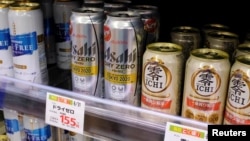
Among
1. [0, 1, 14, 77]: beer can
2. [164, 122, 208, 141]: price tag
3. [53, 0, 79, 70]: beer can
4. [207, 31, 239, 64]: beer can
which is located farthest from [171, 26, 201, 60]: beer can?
[0, 1, 14, 77]: beer can

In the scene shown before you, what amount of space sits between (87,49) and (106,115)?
0.66ft

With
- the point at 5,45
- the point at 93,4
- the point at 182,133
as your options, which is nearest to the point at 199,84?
the point at 182,133

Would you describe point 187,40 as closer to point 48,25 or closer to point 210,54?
point 210,54

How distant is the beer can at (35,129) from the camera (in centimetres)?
106

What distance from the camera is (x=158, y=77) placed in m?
0.77

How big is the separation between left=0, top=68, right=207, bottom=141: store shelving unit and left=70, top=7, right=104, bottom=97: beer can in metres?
0.06

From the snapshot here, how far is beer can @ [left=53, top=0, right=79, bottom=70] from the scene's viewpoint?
107cm

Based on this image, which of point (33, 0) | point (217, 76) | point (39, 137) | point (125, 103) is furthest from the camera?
point (33, 0)

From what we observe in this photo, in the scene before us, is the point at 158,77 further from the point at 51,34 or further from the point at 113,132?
the point at 51,34

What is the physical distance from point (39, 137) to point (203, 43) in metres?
0.66

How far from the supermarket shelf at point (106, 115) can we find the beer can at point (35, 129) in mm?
132

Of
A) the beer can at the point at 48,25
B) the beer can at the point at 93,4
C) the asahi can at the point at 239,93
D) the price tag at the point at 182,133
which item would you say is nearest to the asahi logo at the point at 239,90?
the asahi can at the point at 239,93

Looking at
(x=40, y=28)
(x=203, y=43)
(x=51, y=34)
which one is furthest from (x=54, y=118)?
(x=203, y=43)

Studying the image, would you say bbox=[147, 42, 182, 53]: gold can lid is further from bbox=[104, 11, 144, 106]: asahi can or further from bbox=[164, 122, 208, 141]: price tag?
bbox=[164, 122, 208, 141]: price tag
